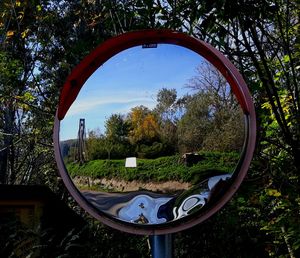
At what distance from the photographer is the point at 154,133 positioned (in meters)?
1.83

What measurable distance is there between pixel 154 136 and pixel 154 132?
0.02 metres

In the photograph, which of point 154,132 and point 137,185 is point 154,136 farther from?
point 137,185

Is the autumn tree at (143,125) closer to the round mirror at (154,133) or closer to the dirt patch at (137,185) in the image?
the round mirror at (154,133)

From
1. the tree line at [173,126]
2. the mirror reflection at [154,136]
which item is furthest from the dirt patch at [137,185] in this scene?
the tree line at [173,126]

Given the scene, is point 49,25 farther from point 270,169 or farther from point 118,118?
point 118,118

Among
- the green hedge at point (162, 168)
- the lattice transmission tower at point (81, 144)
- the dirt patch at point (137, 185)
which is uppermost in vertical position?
the lattice transmission tower at point (81, 144)

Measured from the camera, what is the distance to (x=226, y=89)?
1718 millimetres

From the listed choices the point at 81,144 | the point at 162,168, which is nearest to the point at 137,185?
the point at 162,168

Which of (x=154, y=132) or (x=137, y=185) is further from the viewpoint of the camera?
(x=154, y=132)

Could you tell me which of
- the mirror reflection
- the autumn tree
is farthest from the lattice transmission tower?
the autumn tree

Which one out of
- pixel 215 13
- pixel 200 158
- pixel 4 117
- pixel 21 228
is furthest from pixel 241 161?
pixel 4 117

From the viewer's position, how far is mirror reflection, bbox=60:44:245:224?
1.61 m

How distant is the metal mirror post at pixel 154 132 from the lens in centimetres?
157

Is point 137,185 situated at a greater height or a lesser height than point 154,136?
lesser
